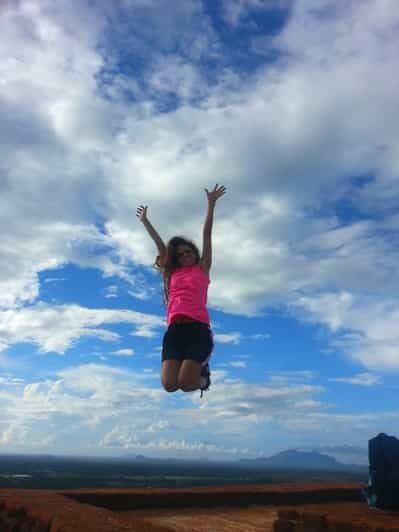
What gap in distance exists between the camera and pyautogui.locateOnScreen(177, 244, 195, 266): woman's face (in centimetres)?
568

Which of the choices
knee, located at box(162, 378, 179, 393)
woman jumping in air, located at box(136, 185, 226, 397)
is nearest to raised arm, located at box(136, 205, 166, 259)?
woman jumping in air, located at box(136, 185, 226, 397)

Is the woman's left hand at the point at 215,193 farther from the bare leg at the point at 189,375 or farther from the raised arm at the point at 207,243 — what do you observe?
the bare leg at the point at 189,375

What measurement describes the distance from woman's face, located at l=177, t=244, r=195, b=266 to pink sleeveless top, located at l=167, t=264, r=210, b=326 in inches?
3.6

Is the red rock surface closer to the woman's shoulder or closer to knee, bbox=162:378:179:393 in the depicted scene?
knee, bbox=162:378:179:393

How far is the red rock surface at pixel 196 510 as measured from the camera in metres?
3.15

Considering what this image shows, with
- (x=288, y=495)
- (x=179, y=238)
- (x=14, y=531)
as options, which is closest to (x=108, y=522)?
(x=14, y=531)

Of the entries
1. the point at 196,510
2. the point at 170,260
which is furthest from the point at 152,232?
the point at 196,510

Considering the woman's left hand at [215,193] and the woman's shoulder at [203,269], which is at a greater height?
the woman's left hand at [215,193]

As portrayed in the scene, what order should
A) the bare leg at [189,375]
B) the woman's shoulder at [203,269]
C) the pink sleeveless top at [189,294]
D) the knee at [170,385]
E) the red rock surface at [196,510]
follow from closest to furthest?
the red rock surface at [196,510]
the bare leg at [189,375]
the knee at [170,385]
the pink sleeveless top at [189,294]
the woman's shoulder at [203,269]

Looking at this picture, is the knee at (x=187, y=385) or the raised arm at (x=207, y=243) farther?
the raised arm at (x=207, y=243)

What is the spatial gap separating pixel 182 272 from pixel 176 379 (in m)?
1.29

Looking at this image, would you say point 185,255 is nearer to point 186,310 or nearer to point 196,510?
point 186,310

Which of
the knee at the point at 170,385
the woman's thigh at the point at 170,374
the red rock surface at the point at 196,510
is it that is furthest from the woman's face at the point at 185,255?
the red rock surface at the point at 196,510

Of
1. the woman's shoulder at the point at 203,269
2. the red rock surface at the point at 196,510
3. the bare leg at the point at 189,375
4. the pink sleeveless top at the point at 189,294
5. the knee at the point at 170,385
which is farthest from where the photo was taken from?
the woman's shoulder at the point at 203,269
